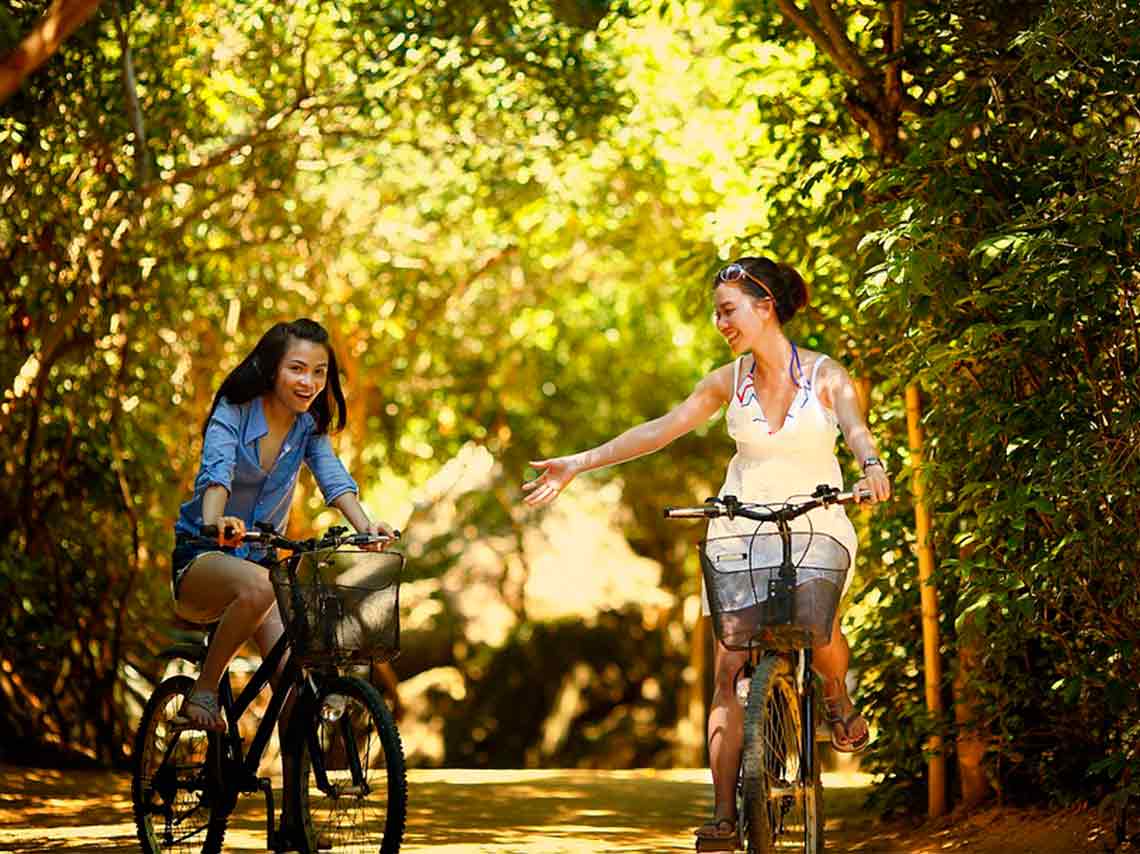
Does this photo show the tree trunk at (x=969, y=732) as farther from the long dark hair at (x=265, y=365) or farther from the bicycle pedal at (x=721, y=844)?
the long dark hair at (x=265, y=365)

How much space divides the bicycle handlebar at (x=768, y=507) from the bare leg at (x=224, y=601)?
4.85ft

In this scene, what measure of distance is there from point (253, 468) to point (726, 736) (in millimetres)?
1940

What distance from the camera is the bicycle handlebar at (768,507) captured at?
5512mm

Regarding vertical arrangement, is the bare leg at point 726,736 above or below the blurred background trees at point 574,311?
below

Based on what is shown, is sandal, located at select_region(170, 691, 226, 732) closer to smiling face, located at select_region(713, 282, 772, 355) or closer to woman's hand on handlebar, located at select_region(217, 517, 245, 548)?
woman's hand on handlebar, located at select_region(217, 517, 245, 548)

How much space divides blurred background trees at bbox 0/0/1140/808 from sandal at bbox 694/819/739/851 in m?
1.67

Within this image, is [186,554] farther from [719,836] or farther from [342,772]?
[719,836]

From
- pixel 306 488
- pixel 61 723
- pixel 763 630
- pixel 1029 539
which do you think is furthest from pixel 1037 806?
pixel 306 488

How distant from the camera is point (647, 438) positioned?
20.6ft

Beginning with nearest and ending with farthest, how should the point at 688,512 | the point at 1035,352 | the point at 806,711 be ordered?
the point at 688,512 → the point at 806,711 → the point at 1035,352

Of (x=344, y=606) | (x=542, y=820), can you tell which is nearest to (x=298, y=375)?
(x=344, y=606)

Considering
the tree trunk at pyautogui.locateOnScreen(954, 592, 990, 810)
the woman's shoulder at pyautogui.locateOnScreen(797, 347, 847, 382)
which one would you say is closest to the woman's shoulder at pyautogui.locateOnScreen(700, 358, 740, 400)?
the woman's shoulder at pyautogui.locateOnScreen(797, 347, 847, 382)

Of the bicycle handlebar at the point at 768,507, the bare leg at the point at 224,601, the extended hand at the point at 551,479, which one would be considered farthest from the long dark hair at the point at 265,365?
the bicycle handlebar at the point at 768,507

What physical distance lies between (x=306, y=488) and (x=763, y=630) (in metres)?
13.9
